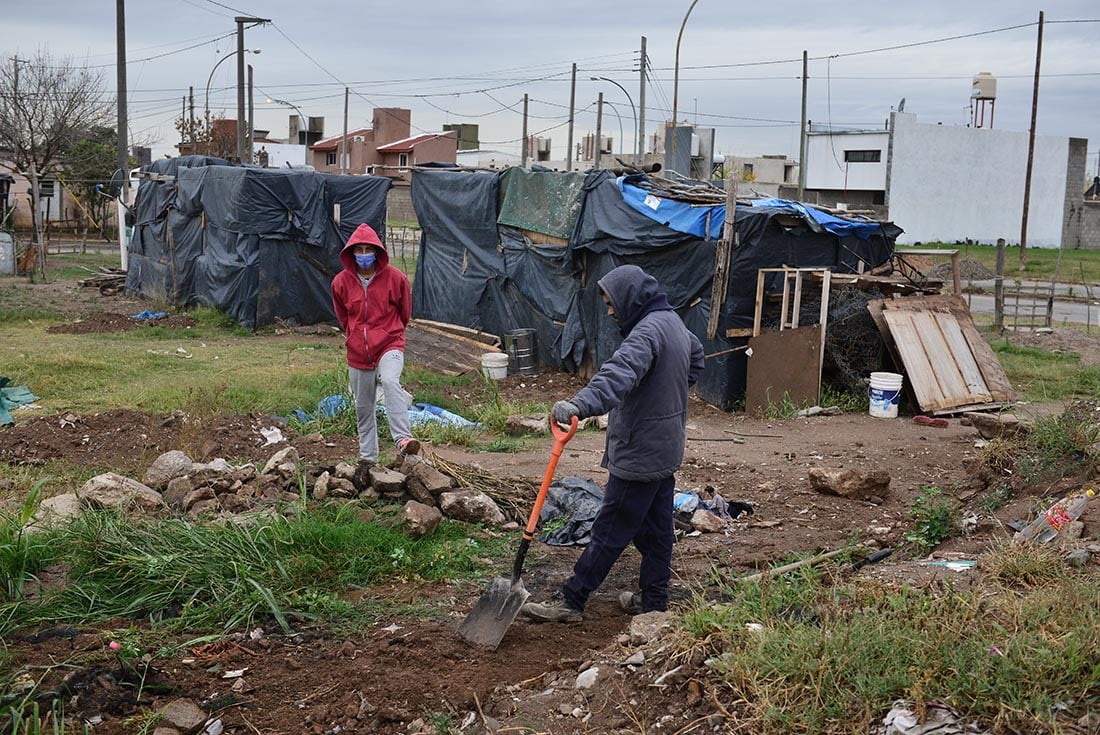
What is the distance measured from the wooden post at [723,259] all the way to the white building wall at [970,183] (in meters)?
37.8

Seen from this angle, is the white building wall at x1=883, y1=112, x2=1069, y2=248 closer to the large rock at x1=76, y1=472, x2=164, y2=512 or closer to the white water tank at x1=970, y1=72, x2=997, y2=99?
the white water tank at x1=970, y1=72, x2=997, y2=99

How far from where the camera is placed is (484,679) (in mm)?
4477

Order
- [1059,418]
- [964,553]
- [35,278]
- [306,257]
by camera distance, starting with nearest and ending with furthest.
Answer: [964,553], [1059,418], [306,257], [35,278]

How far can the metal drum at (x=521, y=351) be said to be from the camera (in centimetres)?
1495

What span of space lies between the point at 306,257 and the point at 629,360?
586 inches

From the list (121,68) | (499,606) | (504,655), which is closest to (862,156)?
(121,68)

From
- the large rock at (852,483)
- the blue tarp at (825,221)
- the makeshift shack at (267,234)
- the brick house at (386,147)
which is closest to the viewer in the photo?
the large rock at (852,483)

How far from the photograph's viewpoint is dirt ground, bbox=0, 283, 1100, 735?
4.00m

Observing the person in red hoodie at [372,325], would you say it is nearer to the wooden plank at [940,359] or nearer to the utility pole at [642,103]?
the wooden plank at [940,359]

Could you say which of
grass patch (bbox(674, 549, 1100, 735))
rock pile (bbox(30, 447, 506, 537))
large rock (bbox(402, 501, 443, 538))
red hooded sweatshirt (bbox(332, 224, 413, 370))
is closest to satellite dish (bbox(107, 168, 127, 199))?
red hooded sweatshirt (bbox(332, 224, 413, 370))

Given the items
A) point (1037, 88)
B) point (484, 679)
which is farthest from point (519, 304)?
point (1037, 88)

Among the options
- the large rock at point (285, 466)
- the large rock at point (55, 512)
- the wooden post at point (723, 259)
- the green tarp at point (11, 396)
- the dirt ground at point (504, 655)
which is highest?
the wooden post at point (723, 259)

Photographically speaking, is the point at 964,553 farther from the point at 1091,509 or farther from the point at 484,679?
the point at 484,679

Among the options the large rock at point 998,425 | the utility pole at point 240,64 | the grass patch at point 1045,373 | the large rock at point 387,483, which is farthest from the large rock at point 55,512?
the utility pole at point 240,64
